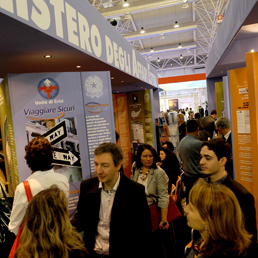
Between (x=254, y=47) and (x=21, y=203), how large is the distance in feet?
16.5

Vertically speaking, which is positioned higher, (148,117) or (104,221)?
(148,117)

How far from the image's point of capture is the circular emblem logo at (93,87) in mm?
3023

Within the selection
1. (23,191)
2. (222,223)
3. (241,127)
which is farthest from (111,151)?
(241,127)

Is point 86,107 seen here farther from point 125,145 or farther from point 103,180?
point 125,145

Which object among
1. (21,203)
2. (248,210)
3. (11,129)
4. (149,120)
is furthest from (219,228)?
(149,120)

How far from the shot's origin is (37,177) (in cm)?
184

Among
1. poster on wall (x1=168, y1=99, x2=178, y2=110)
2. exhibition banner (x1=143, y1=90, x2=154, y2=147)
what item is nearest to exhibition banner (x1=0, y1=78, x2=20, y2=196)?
exhibition banner (x1=143, y1=90, x2=154, y2=147)

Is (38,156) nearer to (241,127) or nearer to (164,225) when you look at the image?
(164,225)

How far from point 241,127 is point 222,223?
282 cm

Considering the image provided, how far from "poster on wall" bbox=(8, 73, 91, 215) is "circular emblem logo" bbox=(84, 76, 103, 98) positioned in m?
0.11

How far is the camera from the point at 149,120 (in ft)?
23.1

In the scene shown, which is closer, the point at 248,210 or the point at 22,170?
the point at 248,210

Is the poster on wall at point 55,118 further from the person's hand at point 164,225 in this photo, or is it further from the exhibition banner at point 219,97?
the exhibition banner at point 219,97

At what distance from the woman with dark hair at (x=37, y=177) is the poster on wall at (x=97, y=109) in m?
1.02
